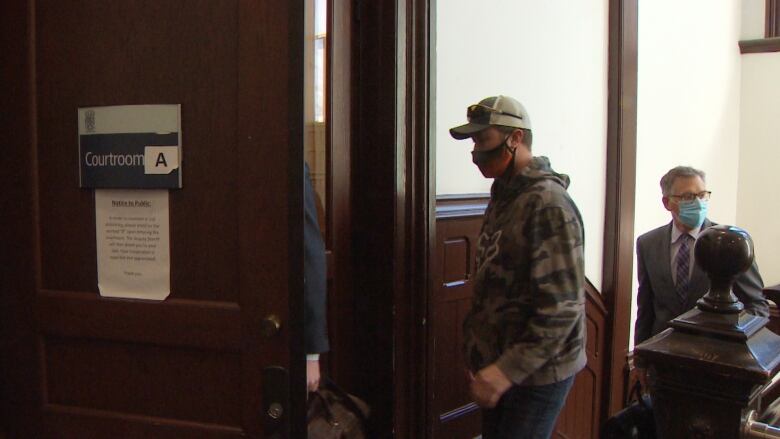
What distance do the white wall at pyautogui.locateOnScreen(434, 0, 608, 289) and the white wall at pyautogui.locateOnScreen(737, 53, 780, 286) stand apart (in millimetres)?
2233

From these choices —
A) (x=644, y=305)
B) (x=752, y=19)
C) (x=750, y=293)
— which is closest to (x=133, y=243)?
(x=750, y=293)

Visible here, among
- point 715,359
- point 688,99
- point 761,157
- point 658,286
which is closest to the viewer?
point 715,359

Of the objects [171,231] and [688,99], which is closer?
[171,231]

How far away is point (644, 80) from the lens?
3494 millimetres

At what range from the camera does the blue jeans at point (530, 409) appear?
1.69 m

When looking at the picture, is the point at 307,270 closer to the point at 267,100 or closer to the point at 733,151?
the point at 267,100

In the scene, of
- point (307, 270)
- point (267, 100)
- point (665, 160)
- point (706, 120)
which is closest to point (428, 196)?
point (307, 270)

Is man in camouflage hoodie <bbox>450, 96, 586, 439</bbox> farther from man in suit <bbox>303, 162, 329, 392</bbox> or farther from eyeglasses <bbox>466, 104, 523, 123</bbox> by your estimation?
man in suit <bbox>303, 162, 329, 392</bbox>

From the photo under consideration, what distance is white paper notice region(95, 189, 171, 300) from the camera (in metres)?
1.27

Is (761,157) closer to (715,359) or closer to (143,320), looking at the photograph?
(715,359)

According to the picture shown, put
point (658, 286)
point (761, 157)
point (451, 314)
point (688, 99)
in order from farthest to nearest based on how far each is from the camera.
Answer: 1. point (761, 157)
2. point (688, 99)
3. point (658, 286)
4. point (451, 314)

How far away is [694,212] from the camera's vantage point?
7.95 feet

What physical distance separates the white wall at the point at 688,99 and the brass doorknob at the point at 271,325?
2796 mm

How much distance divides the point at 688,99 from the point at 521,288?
2990 mm
